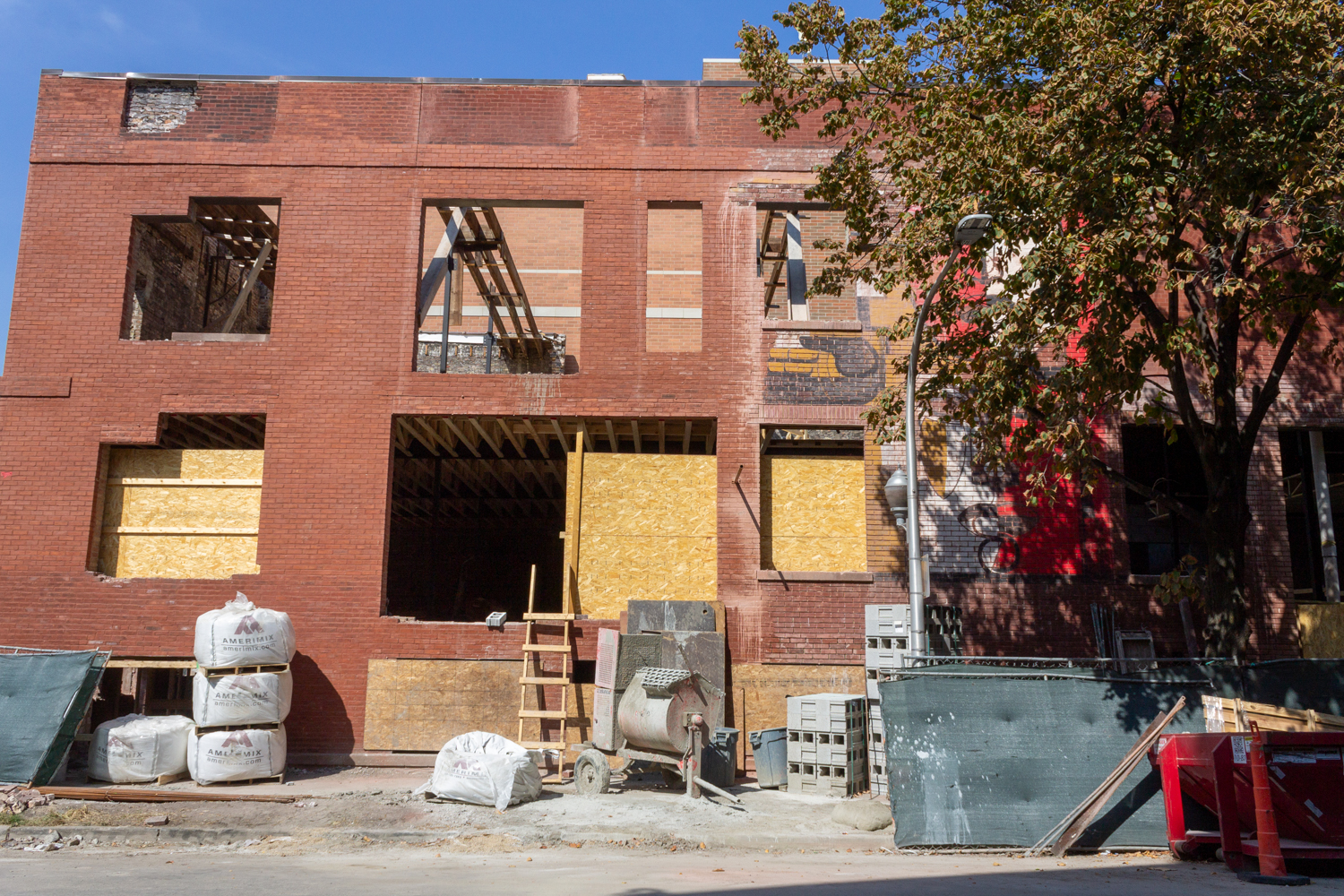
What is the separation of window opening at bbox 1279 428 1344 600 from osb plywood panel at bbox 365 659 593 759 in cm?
1186

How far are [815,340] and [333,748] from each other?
986 centimetres

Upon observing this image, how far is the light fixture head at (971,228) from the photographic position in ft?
35.5

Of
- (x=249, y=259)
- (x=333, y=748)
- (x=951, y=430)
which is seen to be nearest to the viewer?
(x=333, y=748)

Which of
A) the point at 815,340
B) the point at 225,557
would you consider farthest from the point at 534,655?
the point at 815,340

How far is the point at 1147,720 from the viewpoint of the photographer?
1055 centimetres

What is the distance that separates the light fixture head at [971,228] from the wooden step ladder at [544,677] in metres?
7.18

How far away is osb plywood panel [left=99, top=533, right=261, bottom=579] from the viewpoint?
51.4ft

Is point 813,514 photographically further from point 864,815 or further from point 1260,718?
point 1260,718

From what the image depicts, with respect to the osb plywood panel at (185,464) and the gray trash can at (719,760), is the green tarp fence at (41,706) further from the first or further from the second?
the gray trash can at (719,760)

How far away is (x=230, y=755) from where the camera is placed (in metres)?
13.4

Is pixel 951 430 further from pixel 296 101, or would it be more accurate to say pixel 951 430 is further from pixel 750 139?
pixel 296 101

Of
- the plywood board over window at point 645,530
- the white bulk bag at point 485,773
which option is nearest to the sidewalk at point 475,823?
the white bulk bag at point 485,773

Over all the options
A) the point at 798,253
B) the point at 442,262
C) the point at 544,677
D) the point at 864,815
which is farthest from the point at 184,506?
the point at 864,815

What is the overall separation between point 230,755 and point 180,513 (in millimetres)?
4460
